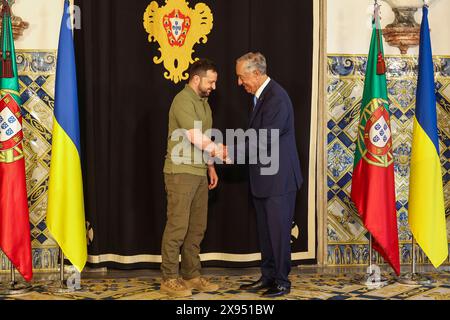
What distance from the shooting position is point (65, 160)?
4.32 m

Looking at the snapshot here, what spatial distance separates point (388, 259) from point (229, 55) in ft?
6.56

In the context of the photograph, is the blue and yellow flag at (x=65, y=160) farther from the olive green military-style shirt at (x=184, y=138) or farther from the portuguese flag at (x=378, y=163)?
the portuguese flag at (x=378, y=163)

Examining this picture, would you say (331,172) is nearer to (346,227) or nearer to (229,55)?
(346,227)

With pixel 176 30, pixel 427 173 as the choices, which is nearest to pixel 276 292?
pixel 427 173

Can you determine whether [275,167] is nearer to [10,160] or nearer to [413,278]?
[413,278]

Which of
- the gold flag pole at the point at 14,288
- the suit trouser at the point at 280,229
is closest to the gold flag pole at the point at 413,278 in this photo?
A: the suit trouser at the point at 280,229

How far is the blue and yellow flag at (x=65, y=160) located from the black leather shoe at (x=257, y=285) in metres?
1.22

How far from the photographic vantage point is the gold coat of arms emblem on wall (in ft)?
15.9

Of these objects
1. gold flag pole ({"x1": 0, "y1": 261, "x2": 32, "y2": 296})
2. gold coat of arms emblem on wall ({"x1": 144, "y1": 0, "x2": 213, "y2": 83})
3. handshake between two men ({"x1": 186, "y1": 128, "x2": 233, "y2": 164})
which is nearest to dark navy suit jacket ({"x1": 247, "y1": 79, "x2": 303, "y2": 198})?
handshake between two men ({"x1": 186, "y1": 128, "x2": 233, "y2": 164})

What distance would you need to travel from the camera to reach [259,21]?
4957mm

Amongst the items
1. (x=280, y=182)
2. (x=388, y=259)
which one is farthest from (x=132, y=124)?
(x=388, y=259)

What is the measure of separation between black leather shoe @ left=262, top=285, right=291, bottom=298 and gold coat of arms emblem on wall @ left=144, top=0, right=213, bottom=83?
1.80 m

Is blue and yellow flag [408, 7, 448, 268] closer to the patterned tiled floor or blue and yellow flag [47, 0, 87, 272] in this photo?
the patterned tiled floor
